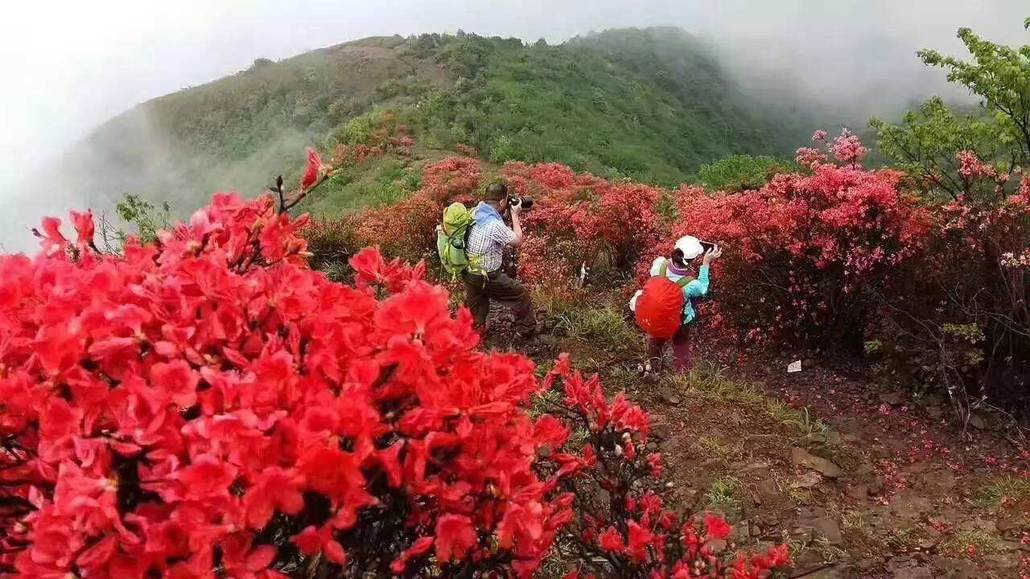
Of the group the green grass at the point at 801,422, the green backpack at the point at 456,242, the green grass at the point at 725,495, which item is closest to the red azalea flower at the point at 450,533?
the green grass at the point at 725,495

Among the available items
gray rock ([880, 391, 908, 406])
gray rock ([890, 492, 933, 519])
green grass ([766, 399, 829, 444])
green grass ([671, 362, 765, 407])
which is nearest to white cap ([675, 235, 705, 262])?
green grass ([671, 362, 765, 407])

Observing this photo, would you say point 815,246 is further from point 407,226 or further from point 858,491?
point 407,226

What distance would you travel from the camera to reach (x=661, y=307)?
17.6 ft

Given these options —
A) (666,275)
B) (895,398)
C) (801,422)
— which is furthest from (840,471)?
(666,275)

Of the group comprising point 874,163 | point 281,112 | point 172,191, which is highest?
point 281,112

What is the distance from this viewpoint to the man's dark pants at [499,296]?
603cm

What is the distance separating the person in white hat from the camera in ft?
18.2

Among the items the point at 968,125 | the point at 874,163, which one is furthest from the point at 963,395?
the point at 874,163

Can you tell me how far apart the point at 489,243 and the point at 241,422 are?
4665mm

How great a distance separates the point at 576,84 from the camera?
3925cm

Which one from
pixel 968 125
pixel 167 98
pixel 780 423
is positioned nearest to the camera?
pixel 780 423

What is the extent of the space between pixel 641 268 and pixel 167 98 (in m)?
44.8

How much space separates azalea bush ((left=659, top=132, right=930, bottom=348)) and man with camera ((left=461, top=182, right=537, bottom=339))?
1960 millimetres

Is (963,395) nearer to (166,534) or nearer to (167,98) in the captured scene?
(166,534)
